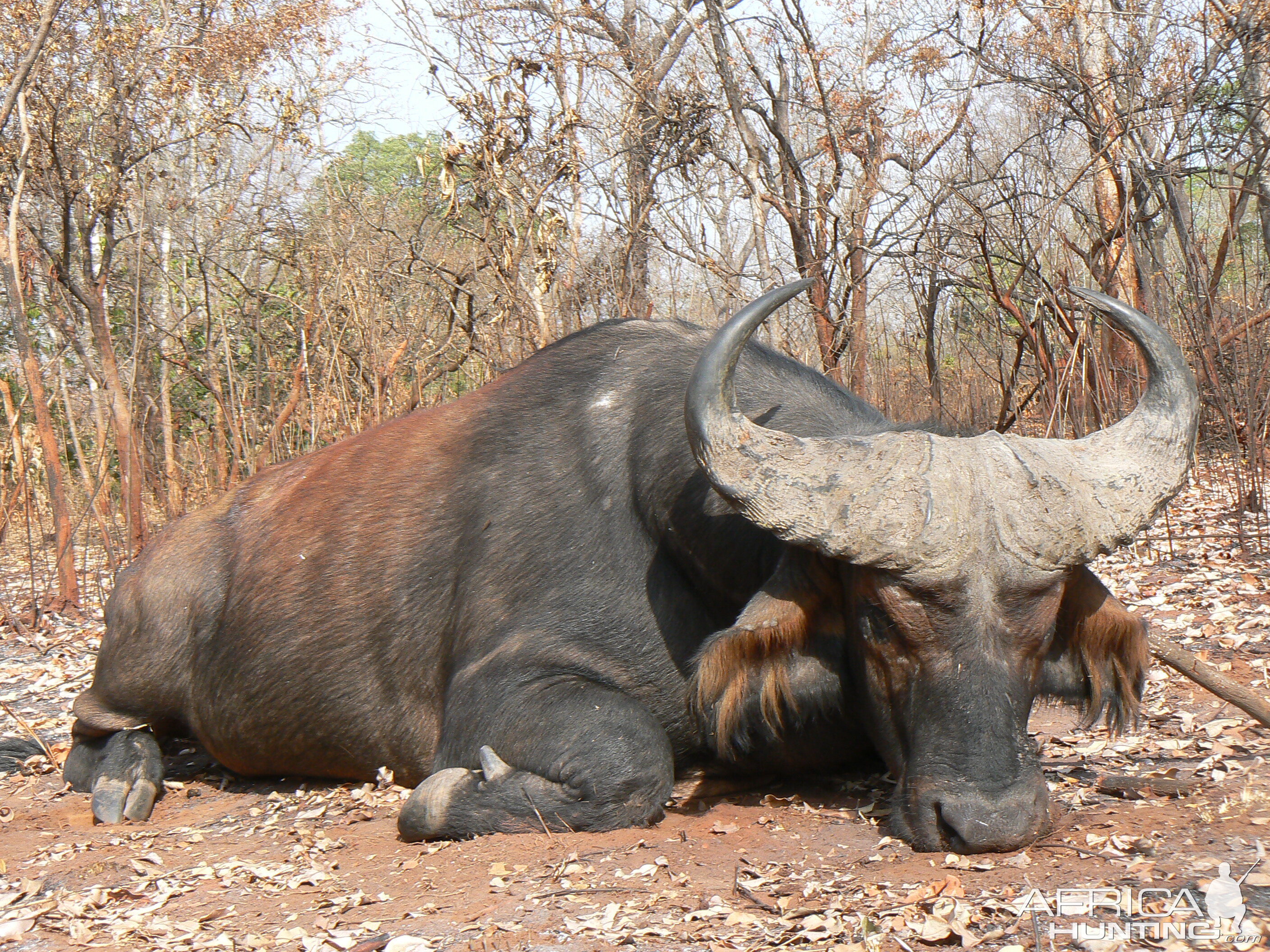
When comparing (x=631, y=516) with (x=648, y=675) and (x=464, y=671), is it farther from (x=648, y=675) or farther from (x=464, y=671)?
(x=464, y=671)

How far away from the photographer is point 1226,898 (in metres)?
2.49

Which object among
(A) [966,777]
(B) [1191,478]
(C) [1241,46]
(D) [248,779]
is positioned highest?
(C) [1241,46]

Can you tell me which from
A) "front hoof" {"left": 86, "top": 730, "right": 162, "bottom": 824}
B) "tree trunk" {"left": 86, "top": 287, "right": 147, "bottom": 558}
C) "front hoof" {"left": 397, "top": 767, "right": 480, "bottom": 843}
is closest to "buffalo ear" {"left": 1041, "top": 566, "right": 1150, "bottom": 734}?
"front hoof" {"left": 397, "top": 767, "right": 480, "bottom": 843}

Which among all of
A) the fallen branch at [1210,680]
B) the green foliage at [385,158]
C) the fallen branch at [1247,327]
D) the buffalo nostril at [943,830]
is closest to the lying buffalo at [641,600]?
the buffalo nostril at [943,830]

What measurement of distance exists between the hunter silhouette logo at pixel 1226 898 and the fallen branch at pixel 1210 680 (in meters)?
0.83

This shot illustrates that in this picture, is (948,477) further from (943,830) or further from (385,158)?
(385,158)

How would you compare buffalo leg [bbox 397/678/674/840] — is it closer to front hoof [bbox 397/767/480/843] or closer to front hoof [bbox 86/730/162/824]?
front hoof [bbox 397/767/480/843]

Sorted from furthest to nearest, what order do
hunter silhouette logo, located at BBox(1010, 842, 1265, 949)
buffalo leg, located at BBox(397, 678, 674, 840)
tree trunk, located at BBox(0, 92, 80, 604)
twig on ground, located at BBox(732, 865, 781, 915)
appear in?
tree trunk, located at BBox(0, 92, 80, 604) → buffalo leg, located at BBox(397, 678, 674, 840) → twig on ground, located at BBox(732, 865, 781, 915) → hunter silhouette logo, located at BBox(1010, 842, 1265, 949)

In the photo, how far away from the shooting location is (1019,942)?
7.97ft

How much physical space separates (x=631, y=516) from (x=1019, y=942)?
80.8 inches

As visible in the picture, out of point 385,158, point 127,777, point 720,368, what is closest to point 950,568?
point 720,368

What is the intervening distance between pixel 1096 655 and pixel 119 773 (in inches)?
155

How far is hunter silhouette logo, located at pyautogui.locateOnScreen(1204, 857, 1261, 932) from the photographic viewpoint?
2.41 metres

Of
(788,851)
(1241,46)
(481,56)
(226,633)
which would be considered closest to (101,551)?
(481,56)
